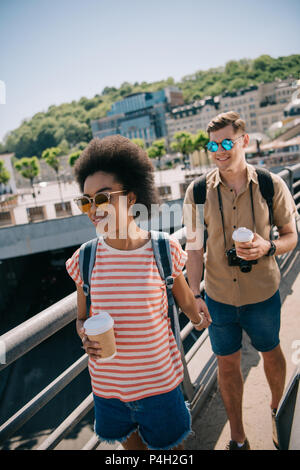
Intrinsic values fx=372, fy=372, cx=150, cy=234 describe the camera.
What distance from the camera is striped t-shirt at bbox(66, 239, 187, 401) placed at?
1441mm

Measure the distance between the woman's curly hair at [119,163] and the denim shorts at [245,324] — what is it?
870 millimetres

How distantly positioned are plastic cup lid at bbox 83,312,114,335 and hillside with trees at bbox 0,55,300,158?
99808 mm

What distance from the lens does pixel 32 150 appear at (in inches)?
4840

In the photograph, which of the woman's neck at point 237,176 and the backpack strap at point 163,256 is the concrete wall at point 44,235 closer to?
the woman's neck at point 237,176

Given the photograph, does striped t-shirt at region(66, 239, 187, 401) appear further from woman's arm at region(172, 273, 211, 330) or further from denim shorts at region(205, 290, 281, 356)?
denim shorts at region(205, 290, 281, 356)

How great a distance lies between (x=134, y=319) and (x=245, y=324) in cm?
88

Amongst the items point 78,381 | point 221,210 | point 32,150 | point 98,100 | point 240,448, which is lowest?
point 78,381

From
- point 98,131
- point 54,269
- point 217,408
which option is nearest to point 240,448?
point 217,408

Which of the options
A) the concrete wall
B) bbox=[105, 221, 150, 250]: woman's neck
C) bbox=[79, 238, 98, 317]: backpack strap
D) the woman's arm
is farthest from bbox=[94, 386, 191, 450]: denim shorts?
the concrete wall

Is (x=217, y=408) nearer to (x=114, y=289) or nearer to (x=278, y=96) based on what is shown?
(x=114, y=289)

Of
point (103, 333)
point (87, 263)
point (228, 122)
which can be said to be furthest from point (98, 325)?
point (228, 122)

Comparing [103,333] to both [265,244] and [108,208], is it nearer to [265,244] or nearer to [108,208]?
[108,208]

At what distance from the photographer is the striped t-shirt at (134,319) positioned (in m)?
1.44

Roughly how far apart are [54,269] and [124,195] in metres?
22.4
